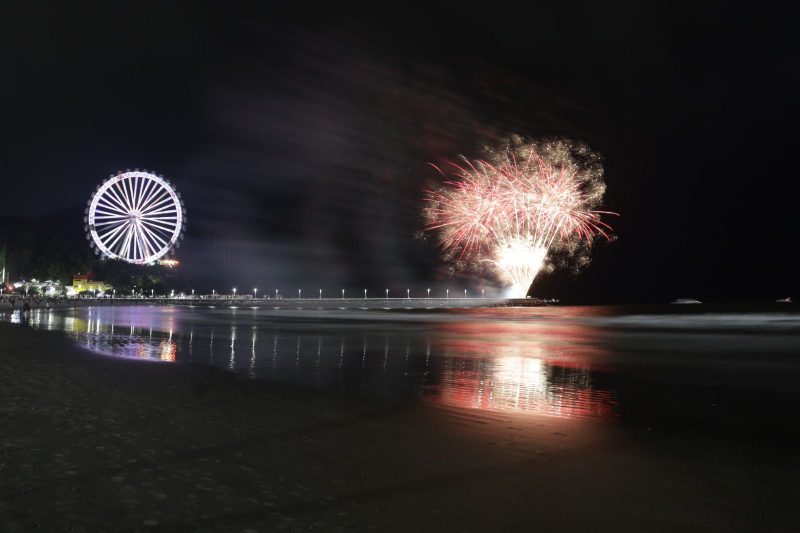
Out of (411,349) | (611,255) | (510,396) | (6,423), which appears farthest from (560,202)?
(611,255)

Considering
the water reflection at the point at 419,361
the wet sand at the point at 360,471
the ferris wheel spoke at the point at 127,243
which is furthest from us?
the ferris wheel spoke at the point at 127,243

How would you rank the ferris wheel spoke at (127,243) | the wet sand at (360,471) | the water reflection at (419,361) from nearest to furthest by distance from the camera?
the wet sand at (360,471) < the water reflection at (419,361) < the ferris wheel spoke at (127,243)

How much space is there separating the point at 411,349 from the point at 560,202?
35208 mm

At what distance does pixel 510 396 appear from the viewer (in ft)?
39.8

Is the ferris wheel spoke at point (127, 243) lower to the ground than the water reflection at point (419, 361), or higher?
higher

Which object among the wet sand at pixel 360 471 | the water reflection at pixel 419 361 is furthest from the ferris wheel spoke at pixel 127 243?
the wet sand at pixel 360 471

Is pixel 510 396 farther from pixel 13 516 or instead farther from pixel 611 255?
pixel 611 255

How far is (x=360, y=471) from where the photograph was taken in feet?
22.7

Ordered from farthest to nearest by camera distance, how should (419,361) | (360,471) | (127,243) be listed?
(127,243), (419,361), (360,471)

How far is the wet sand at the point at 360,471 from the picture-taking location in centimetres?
555

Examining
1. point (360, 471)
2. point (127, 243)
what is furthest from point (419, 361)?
point (127, 243)

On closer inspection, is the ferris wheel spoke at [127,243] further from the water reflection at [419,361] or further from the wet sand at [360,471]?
the wet sand at [360,471]

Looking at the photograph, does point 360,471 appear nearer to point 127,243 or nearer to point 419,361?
point 419,361

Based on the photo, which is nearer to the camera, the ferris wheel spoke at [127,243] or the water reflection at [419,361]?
the water reflection at [419,361]
